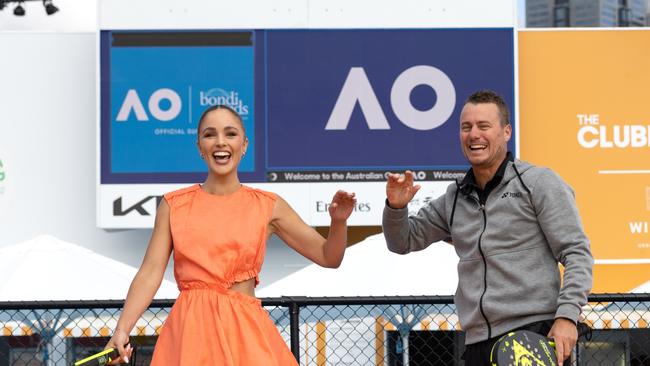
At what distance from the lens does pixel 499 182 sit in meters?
2.60

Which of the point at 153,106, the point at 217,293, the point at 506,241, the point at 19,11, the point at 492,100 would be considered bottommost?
the point at 217,293

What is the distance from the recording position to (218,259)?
246 centimetres

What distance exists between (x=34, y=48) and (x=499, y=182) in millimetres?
7535

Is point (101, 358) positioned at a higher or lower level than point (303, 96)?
lower

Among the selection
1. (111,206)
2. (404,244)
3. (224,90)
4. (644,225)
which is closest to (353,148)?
(224,90)

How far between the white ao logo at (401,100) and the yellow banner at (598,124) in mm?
878

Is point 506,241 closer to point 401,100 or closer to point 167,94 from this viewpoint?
point 401,100

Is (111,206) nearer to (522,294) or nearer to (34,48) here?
(34,48)

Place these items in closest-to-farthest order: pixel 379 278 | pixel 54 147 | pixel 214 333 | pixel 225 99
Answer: pixel 214 333 < pixel 379 278 < pixel 225 99 < pixel 54 147

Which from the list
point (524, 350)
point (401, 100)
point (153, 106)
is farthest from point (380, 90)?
point (524, 350)

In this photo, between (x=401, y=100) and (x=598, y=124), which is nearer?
(x=401, y=100)

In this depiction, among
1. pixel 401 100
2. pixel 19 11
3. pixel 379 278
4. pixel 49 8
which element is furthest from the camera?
pixel 19 11

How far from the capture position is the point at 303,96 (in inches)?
353

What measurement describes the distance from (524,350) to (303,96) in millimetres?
6764
